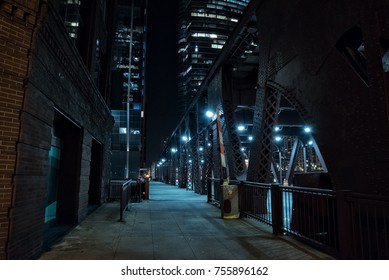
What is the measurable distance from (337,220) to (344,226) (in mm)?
275

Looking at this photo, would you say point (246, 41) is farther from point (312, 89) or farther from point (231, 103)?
point (312, 89)

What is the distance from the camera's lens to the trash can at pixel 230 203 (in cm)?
1002

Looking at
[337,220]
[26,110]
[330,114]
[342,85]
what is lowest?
[337,220]

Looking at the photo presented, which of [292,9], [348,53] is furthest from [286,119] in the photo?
[348,53]

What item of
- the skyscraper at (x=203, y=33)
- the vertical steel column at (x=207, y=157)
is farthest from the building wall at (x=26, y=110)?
the skyscraper at (x=203, y=33)

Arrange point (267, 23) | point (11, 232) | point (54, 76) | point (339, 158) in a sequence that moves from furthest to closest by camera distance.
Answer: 1. point (267, 23)
2. point (54, 76)
3. point (339, 158)
4. point (11, 232)

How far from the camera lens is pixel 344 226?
15.7 ft

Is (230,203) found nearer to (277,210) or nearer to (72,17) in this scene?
(277,210)

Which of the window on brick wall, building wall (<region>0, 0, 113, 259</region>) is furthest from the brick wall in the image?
the window on brick wall

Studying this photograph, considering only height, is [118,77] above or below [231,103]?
above

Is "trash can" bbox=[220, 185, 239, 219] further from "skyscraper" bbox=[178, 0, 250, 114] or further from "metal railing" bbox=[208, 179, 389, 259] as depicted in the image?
"skyscraper" bbox=[178, 0, 250, 114]

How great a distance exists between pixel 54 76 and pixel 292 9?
680 cm

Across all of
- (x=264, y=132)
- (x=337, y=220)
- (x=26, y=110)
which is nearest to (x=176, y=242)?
(x=337, y=220)
